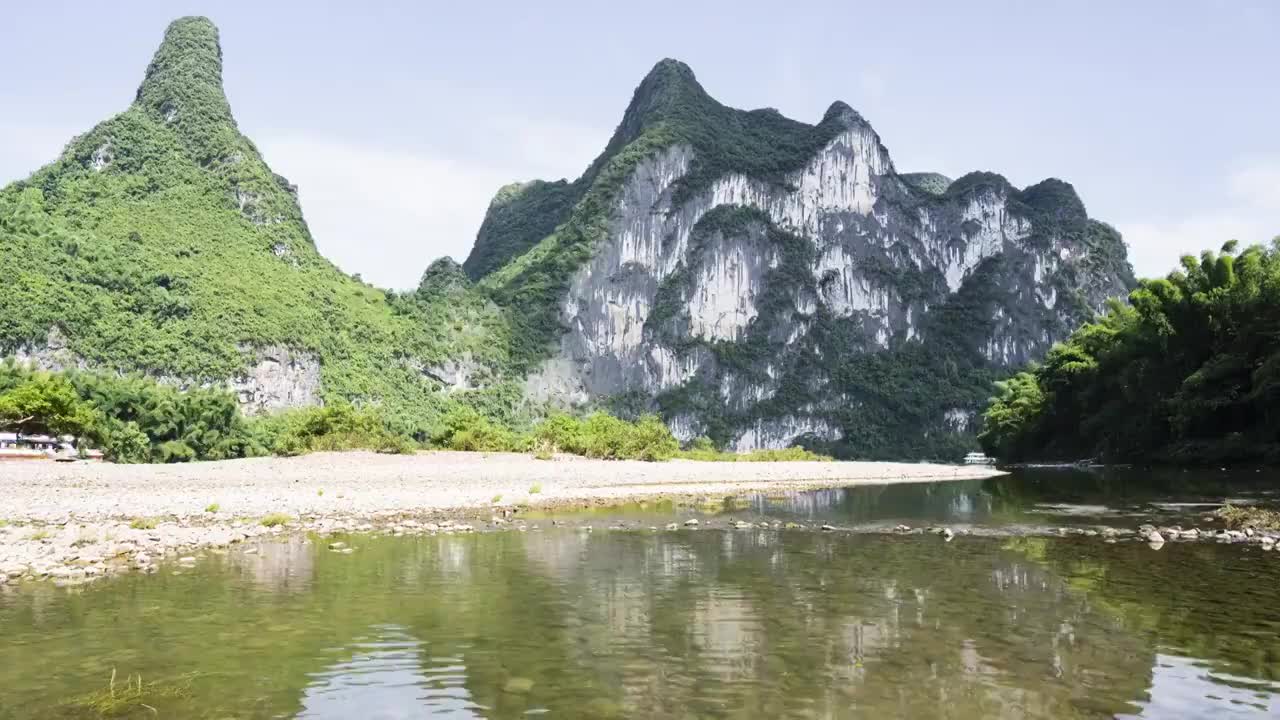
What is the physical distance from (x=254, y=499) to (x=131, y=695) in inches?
664

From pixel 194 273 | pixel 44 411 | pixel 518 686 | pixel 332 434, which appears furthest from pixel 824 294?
pixel 518 686

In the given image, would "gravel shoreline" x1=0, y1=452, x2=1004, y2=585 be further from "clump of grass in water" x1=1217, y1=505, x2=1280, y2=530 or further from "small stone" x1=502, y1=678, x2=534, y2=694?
"clump of grass in water" x1=1217, y1=505, x2=1280, y2=530

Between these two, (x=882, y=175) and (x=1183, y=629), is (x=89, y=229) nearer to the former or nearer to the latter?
(x=1183, y=629)

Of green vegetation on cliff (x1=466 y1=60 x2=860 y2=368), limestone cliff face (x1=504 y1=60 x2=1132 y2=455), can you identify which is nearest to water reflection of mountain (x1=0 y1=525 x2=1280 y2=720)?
limestone cliff face (x1=504 y1=60 x2=1132 y2=455)

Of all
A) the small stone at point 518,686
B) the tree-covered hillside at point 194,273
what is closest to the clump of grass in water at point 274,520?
the small stone at point 518,686

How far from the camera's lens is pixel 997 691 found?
681 cm

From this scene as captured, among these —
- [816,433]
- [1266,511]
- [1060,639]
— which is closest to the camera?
[1060,639]

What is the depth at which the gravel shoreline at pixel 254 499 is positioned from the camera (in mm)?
13742

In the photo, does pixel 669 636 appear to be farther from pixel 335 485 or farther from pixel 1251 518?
pixel 335 485

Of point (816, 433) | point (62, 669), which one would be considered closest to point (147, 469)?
point (62, 669)

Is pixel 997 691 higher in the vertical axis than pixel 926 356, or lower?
lower

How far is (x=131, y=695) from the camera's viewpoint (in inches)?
258

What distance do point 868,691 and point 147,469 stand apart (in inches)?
1177

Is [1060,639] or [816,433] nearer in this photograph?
[1060,639]
